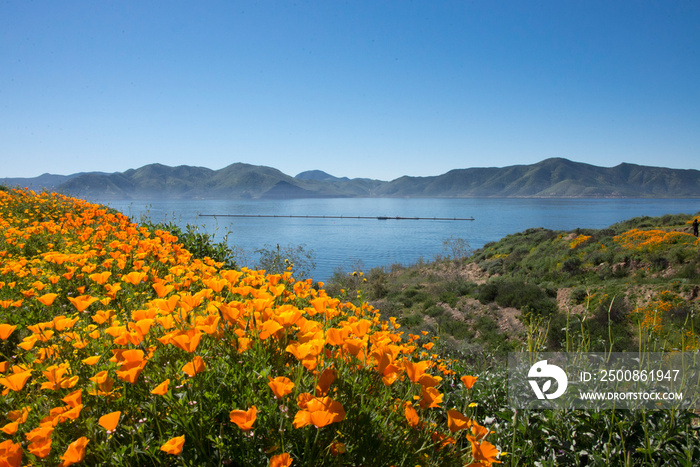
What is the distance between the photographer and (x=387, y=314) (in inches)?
478

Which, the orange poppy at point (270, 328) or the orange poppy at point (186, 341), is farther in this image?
the orange poppy at point (270, 328)

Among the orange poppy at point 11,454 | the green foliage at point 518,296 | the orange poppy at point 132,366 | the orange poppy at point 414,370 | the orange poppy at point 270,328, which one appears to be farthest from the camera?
the green foliage at point 518,296

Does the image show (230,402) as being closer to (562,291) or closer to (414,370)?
(414,370)

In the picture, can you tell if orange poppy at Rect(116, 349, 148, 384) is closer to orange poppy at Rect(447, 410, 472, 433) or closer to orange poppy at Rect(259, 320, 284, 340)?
orange poppy at Rect(259, 320, 284, 340)

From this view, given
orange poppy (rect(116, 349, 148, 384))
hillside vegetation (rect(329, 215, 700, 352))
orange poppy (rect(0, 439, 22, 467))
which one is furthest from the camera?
hillside vegetation (rect(329, 215, 700, 352))

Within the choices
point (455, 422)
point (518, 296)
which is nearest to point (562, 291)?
point (518, 296)

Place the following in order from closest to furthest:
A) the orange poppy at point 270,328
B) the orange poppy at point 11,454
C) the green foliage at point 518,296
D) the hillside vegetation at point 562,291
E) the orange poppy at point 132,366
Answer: the orange poppy at point 11,454, the orange poppy at point 132,366, the orange poppy at point 270,328, the hillside vegetation at point 562,291, the green foliage at point 518,296

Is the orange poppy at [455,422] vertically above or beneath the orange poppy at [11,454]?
beneath

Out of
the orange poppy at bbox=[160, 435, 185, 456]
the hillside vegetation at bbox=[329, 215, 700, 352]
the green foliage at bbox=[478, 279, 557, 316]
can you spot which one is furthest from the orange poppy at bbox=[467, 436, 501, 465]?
the green foliage at bbox=[478, 279, 557, 316]

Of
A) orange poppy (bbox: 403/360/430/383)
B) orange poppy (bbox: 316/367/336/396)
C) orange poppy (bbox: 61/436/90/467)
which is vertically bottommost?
orange poppy (bbox: 61/436/90/467)

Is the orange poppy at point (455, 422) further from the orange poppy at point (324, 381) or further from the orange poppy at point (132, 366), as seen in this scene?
the orange poppy at point (132, 366)

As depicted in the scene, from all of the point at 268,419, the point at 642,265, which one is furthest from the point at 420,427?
the point at 642,265

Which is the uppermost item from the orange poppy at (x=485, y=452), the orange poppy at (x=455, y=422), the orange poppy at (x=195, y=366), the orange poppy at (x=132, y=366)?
the orange poppy at (x=132, y=366)

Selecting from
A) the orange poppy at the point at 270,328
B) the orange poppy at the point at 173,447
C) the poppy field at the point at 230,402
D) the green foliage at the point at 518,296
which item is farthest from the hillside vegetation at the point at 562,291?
the orange poppy at the point at 173,447
